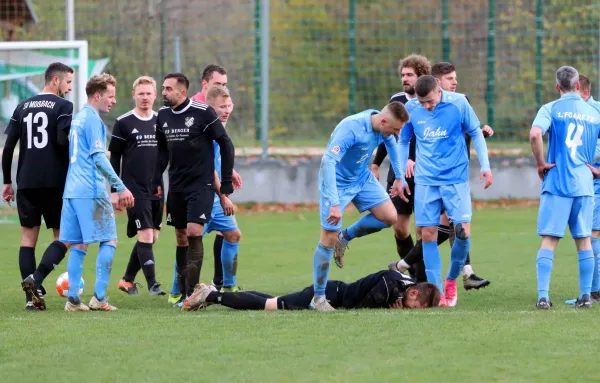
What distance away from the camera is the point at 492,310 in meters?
8.70

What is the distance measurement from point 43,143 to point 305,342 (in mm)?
3975

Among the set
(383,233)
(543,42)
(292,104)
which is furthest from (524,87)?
(383,233)

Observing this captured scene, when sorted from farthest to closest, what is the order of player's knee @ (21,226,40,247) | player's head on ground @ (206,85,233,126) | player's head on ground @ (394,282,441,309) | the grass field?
player's knee @ (21,226,40,247)
player's head on ground @ (206,85,233,126)
player's head on ground @ (394,282,441,309)
the grass field

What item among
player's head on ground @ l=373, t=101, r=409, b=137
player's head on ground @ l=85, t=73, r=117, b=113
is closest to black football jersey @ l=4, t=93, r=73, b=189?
player's head on ground @ l=85, t=73, r=117, b=113

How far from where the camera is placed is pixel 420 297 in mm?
8758

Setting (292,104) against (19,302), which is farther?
(292,104)

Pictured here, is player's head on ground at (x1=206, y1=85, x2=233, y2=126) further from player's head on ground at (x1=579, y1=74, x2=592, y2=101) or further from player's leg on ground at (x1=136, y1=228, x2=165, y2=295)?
player's head on ground at (x1=579, y1=74, x2=592, y2=101)

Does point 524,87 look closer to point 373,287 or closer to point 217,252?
point 217,252

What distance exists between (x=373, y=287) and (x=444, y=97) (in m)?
1.85

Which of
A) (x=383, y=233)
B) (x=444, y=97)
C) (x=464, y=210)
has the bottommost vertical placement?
(x=383, y=233)

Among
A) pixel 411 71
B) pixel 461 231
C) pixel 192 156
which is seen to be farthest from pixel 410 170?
pixel 192 156

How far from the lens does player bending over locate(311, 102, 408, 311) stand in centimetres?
853

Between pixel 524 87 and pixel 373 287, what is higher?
pixel 524 87

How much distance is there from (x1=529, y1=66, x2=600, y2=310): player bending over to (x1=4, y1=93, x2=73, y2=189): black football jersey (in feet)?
14.3
